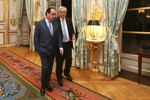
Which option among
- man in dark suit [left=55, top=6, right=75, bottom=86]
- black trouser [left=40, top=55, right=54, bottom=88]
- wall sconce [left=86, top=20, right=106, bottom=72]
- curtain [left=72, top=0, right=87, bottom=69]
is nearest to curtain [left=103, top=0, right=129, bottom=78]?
wall sconce [left=86, top=20, right=106, bottom=72]

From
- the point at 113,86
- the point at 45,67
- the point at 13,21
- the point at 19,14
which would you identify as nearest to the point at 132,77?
the point at 113,86

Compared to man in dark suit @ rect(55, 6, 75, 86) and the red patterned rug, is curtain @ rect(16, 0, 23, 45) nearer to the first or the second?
the red patterned rug

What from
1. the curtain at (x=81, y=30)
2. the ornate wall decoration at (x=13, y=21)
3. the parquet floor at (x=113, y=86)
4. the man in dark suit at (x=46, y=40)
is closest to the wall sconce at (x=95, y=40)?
the curtain at (x=81, y=30)

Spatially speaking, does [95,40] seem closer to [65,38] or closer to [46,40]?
[65,38]

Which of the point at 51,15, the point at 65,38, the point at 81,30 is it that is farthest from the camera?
the point at 81,30

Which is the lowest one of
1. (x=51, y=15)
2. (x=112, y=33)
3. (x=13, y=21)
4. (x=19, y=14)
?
(x=112, y=33)

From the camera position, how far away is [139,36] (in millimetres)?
4336

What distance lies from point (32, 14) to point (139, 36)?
4104 mm

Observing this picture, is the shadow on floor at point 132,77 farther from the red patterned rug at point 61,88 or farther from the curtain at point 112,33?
the red patterned rug at point 61,88

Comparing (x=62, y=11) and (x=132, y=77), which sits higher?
→ (x=62, y=11)

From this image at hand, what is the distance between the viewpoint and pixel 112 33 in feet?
12.6

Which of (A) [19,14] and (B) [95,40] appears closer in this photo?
(B) [95,40]

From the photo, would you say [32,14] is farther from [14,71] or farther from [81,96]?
[81,96]

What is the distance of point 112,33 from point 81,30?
2.96 feet
